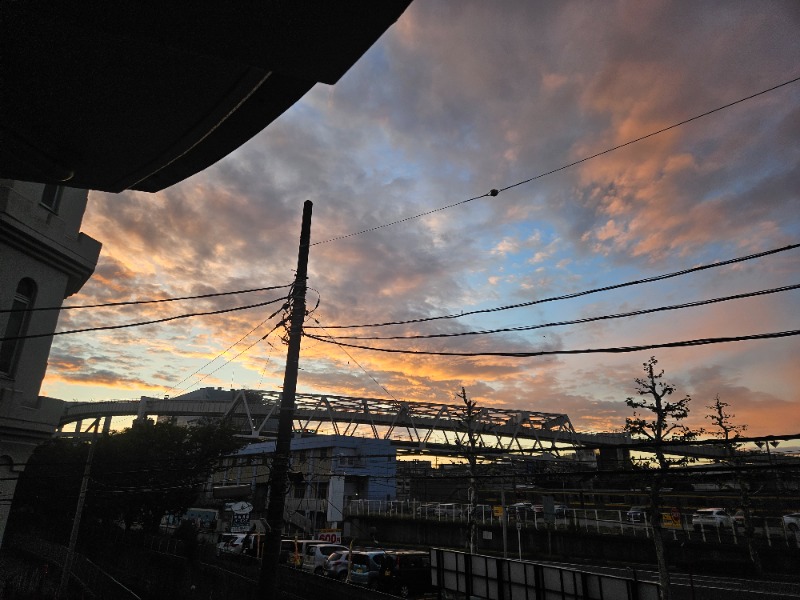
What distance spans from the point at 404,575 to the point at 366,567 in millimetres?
2162

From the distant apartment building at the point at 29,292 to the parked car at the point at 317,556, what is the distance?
61.6 ft

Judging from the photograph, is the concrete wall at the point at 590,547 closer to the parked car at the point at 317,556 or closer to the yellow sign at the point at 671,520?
the yellow sign at the point at 671,520

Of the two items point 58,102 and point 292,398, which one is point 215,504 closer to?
point 292,398

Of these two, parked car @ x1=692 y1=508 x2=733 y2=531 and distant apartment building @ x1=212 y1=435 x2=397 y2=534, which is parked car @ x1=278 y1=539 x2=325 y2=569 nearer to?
distant apartment building @ x1=212 y1=435 x2=397 y2=534

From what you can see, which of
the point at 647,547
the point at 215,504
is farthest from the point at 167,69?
the point at 215,504

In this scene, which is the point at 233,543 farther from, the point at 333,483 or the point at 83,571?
the point at 333,483

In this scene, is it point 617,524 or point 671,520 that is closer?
point 617,524

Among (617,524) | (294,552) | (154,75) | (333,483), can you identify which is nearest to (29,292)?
(154,75)

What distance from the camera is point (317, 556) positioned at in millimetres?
30469

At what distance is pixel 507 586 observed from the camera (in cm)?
1952

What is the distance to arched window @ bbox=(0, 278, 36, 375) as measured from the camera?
14.4 meters

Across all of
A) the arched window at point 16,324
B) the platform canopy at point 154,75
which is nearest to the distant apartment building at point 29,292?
the arched window at point 16,324

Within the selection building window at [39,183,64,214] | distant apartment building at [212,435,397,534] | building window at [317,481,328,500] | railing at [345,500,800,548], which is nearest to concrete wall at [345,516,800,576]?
railing at [345,500,800,548]

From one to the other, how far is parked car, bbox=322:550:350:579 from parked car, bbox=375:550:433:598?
7.91ft
